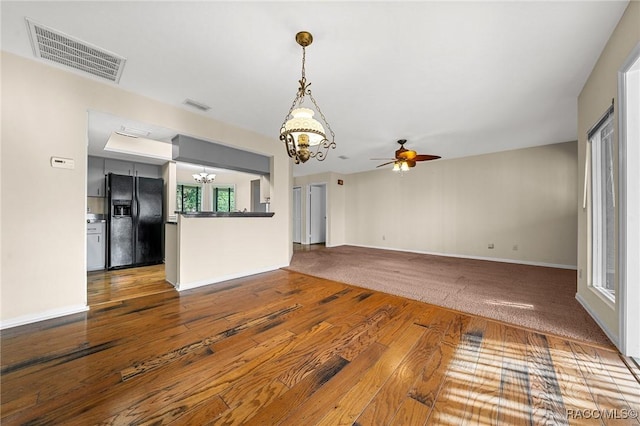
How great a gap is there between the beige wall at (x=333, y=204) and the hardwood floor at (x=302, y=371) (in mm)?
5304

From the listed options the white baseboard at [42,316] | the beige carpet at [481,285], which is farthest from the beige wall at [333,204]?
the white baseboard at [42,316]

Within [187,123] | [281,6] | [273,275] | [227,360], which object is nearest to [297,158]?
[281,6]

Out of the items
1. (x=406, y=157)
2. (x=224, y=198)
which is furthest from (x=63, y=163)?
(x=224, y=198)

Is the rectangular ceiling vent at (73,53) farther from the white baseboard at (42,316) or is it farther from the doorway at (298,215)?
the doorway at (298,215)

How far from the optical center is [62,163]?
7.93 ft

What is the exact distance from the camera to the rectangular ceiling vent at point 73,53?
1950mm

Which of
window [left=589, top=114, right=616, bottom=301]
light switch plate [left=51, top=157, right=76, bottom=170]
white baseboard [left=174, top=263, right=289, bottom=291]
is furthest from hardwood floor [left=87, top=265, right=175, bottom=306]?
window [left=589, top=114, right=616, bottom=301]

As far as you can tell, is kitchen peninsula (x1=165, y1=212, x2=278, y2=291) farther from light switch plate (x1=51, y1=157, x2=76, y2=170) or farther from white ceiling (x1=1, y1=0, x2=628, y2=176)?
white ceiling (x1=1, y1=0, x2=628, y2=176)

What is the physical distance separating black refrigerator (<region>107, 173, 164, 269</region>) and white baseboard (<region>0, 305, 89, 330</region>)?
7.82ft

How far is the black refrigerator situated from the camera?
14.6ft

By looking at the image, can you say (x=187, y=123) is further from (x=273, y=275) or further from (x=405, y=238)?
(x=405, y=238)

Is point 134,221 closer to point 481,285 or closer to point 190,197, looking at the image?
point 190,197

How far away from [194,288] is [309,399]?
257cm

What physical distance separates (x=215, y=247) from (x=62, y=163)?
1879 millimetres
